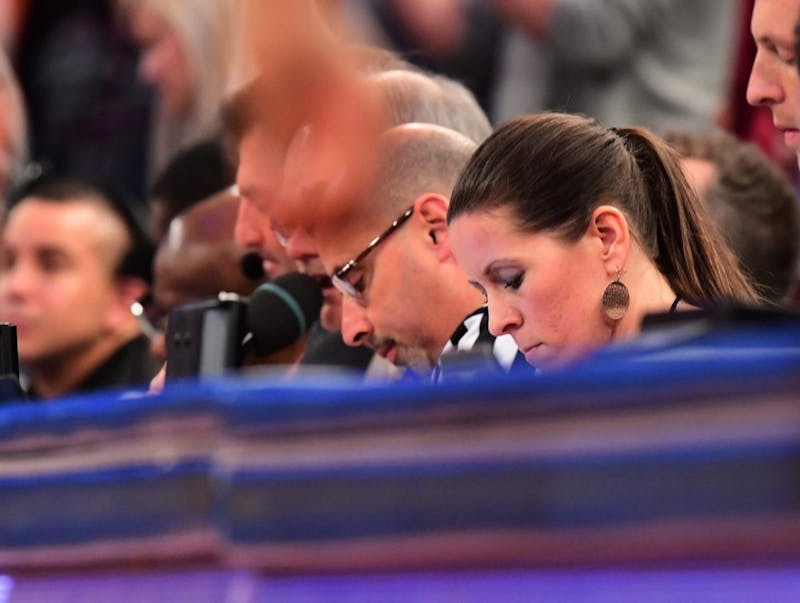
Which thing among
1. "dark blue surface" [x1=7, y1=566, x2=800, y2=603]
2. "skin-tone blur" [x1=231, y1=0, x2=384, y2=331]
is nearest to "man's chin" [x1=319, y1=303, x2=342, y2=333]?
"skin-tone blur" [x1=231, y1=0, x2=384, y2=331]

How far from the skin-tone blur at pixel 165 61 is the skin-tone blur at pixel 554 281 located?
7.14 ft

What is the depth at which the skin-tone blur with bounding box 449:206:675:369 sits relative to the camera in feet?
5.80

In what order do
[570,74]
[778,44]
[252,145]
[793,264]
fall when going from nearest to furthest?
[778,44]
[252,145]
[793,264]
[570,74]

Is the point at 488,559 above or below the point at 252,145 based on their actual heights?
below

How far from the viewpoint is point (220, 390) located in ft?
3.43

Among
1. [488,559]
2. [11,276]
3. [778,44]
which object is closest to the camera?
[488,559]

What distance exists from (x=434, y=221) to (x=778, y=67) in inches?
23.3

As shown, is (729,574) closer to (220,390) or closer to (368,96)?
(220,390)

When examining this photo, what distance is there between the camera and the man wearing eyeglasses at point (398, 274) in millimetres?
2160

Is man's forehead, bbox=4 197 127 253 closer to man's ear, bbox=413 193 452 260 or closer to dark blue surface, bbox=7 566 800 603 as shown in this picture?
man's ear, bbox=413 193 452 260

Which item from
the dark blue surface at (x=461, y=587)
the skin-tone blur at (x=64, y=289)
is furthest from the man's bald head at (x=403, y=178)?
the skin-tone blur at (x=64, y=289)

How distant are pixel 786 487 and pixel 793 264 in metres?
2.02

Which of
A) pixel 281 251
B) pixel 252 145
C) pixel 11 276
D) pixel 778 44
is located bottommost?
pixel 11 276

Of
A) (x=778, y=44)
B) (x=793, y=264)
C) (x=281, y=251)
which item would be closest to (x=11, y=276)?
(x=281, y=251)
